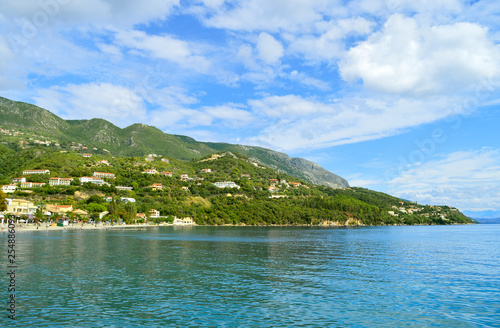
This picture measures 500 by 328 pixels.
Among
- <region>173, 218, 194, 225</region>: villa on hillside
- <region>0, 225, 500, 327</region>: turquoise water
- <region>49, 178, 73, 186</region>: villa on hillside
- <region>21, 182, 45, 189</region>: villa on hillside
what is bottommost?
<region>173, 218, 194, 225</region>: villa on hillside

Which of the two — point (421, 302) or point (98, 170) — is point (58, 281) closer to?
point (421, 302)

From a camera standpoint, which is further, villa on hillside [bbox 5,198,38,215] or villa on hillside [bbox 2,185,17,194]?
villa on hillside [bbox 2,185,17,194]

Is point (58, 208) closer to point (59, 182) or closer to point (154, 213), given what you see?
point (59, 182)

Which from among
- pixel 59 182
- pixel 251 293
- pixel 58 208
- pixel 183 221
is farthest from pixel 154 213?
pixel 251 293

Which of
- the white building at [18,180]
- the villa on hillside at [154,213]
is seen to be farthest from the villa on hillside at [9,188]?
the villa on hillside at [154,213]

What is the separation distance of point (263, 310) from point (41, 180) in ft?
571

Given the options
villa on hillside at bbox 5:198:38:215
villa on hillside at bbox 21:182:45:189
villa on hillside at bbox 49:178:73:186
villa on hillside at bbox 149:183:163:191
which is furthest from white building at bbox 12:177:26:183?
villa on hillside at bbox 149:183:163:191

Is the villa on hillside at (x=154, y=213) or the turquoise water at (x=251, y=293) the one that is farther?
the villa on hillside at (x=154, y=213)

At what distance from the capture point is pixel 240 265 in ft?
129

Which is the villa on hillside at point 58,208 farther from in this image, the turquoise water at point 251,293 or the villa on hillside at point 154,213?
the turquoise water at point 251,293

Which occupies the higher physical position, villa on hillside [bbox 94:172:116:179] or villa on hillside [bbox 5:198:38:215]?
villa on hillside [bbox 94:172:116:179]

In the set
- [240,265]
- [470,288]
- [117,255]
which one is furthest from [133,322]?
[117,255]

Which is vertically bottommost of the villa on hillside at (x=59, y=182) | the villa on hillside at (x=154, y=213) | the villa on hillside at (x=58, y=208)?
the villa on hillside at (x=154, y=213)

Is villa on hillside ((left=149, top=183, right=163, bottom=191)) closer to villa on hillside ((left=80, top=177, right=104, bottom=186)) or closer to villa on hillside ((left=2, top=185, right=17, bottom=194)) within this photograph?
villa on hillside ((left=80, top=177, right=104, bottom=186))
